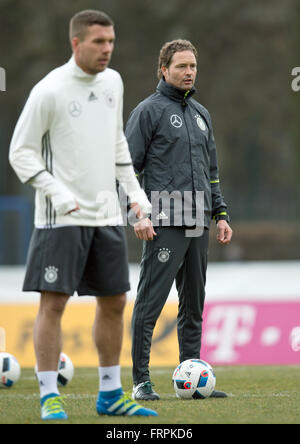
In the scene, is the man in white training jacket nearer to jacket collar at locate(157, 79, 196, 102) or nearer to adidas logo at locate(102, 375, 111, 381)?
adidas logo at locate(102, 375, 111, 381)

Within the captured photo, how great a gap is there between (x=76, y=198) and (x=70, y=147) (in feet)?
0.92

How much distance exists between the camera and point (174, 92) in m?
7.42

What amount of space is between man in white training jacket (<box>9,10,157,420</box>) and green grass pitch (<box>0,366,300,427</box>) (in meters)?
0.25

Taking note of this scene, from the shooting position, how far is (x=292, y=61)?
26016 mm

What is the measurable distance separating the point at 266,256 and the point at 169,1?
7.81 m

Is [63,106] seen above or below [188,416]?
above

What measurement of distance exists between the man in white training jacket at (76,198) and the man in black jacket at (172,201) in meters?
1.18

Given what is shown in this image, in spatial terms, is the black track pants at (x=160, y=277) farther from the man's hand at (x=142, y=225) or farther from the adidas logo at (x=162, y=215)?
the man's hand at (x=142, y=225)

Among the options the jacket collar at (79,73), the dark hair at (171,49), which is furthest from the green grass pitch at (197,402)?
the dark hair at (171,49)

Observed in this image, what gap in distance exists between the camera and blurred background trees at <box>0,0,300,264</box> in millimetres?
25875

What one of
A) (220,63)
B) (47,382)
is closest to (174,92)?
(47,382)

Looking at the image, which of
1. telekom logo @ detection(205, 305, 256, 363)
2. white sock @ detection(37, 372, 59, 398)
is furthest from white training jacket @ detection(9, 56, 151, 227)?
telekom logo @ detection(205, 305, 256, 363)
